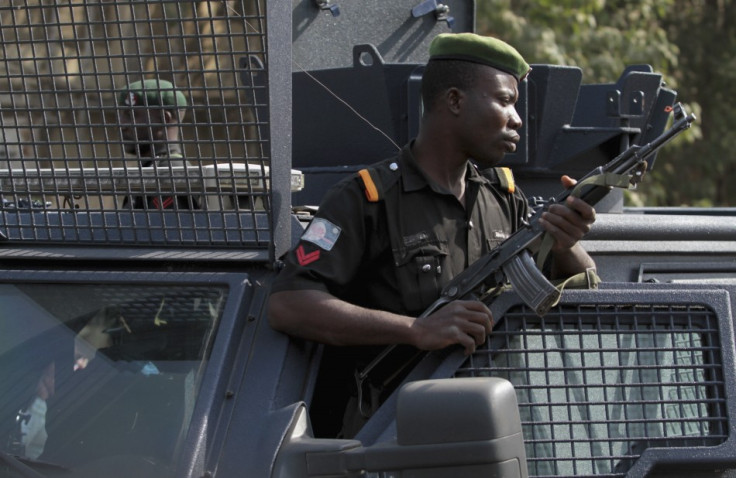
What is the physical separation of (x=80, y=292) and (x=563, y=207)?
1.09 metres

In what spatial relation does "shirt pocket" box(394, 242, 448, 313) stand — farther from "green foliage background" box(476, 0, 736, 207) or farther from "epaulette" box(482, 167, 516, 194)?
"green foliage background" box(476, 0, 736, 207)

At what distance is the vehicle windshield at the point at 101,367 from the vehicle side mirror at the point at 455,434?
0.56m

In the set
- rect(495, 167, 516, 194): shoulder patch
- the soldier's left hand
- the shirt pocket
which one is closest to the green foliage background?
rect(495, 167, 516, 194): shoulder patch

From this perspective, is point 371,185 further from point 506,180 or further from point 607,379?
point 607,379

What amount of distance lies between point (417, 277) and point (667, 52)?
964cm

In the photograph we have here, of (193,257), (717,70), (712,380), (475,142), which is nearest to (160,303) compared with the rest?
(193,257)

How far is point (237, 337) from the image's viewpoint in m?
2.57

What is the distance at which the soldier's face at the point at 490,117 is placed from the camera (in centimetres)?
288

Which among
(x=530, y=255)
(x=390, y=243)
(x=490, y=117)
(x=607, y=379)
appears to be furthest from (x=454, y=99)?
(x=607, y=379)

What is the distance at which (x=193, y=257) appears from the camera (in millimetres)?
2777

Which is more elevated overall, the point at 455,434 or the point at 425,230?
the point at 425,230

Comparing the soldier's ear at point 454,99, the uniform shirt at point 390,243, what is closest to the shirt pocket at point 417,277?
the uniform shirt at point 390,243

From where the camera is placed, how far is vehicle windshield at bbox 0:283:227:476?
95.8 inches

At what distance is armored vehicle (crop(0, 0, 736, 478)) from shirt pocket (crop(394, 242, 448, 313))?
0.62 feet
